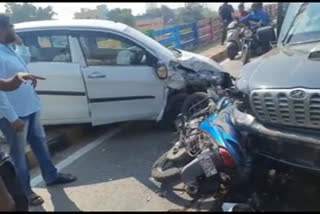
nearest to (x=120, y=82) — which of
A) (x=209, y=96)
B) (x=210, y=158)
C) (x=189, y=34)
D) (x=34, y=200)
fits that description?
(x=209, y=96)

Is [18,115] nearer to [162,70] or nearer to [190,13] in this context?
[162,70]

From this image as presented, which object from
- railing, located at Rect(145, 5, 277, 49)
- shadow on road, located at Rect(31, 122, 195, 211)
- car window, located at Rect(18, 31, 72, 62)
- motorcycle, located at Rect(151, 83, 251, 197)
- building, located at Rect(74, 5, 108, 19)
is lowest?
railing, located at Rect(145, 5, 277, 49)

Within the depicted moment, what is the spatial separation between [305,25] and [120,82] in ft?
8.15

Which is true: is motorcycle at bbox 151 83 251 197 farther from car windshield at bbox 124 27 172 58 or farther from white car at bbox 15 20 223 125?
car windshield at bbox 124 27 172 58

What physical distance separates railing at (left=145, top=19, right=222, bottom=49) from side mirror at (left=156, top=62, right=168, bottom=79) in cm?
625

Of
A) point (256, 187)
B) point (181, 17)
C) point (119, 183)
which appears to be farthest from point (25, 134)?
point (181, 17)

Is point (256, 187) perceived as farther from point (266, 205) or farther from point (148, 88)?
point (148, 88)

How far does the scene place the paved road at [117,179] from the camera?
3998mm

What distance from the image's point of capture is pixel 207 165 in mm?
3533

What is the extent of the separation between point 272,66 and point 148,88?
7.65ft

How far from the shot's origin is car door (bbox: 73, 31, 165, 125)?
230 inches

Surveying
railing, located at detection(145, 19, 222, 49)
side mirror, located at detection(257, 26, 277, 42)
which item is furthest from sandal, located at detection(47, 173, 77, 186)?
railing, located at detection(145, 19, 222, 49)

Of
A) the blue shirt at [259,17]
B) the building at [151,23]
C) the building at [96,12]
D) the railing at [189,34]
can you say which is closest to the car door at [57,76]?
the building at [96,12]

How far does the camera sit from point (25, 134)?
13.8ft
